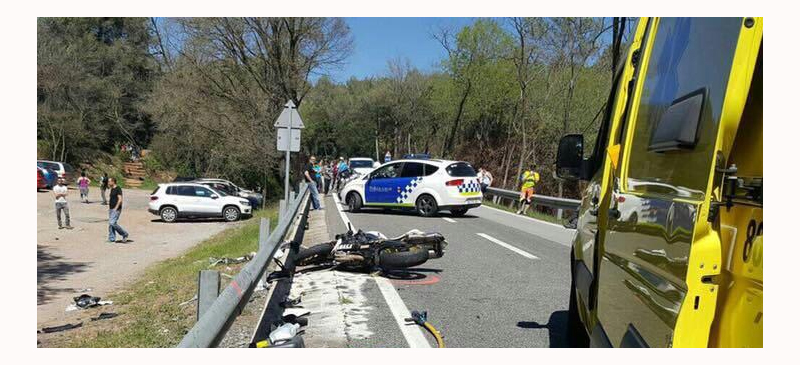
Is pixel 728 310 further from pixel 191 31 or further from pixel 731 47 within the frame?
pixel 191 31

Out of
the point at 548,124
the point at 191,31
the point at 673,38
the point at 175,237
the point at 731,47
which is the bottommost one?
the point at 175,237

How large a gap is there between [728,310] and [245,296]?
3156mm

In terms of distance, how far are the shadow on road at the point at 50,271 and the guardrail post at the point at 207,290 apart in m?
8.69

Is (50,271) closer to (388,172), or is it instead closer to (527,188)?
(388,172)

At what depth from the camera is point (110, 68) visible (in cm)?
5075

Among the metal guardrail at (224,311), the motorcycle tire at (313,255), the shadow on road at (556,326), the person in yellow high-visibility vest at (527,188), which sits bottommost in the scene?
the shadow on road at (556,326)

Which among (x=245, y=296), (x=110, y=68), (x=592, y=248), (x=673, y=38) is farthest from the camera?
(x=110, y=68)

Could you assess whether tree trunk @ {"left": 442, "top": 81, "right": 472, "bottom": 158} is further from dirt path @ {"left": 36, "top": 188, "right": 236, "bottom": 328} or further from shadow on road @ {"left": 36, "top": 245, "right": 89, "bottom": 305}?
shadow on road @ {"left": 36, "top": 245, "right": 89, "bottom": 305}

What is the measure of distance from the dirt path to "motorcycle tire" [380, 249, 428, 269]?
16.3ft

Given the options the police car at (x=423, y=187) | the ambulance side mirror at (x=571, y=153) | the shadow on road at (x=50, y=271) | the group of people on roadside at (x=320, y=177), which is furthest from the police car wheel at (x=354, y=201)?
the ambulance side mirror at (x=571, y=153)

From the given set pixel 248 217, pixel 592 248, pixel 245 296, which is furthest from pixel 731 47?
pixel 248 217

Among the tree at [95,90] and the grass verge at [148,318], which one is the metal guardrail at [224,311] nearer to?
the grass verge at [148,318]

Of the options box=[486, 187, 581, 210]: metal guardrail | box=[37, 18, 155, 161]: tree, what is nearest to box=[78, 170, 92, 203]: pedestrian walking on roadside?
box=[37, 18, 155, 161]: tree

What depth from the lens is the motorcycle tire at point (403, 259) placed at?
6949mm
